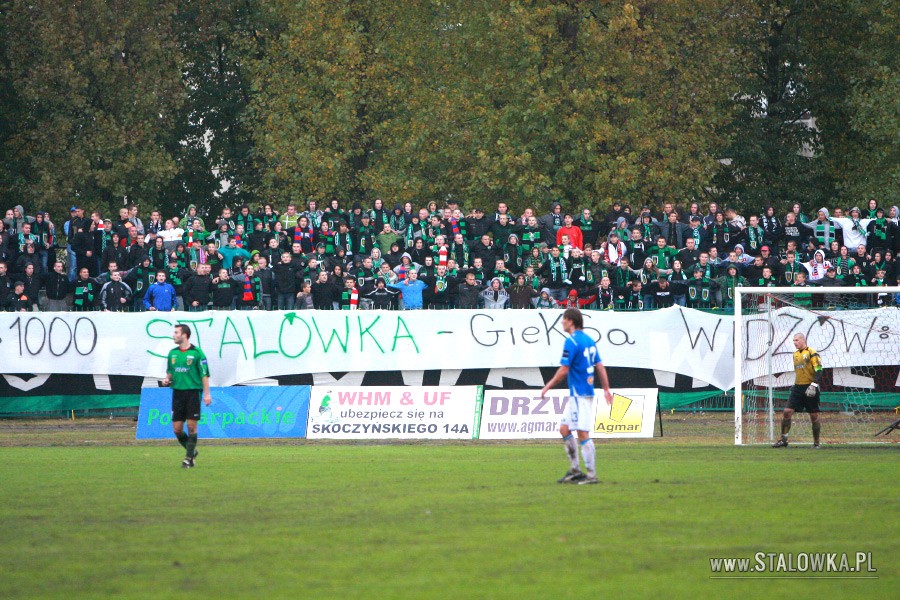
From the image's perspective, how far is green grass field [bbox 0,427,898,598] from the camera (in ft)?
30.3

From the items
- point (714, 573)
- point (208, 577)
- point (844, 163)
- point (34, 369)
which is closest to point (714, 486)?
point (714, 573)

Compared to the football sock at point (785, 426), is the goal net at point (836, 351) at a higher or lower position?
higher

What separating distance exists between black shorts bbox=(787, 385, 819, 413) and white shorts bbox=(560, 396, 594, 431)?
790 cm

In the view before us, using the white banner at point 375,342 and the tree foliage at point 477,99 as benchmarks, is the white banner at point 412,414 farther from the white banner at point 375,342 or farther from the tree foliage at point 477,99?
the tree foliage at point 477,99

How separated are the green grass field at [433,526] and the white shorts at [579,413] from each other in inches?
31.0

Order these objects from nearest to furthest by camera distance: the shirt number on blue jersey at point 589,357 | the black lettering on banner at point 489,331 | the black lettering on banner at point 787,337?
the shirt number on blue jersey at point 589,357
the black lettering on banner at point 787,337
the black lettering on banner at point 489,331

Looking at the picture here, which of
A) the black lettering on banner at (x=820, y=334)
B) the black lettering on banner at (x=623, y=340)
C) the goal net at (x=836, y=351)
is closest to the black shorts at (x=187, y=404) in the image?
the goal net at (x=836, y=351)

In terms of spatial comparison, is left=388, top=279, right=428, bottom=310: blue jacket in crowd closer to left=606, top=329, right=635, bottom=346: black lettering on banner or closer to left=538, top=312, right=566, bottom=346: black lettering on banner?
left=538, top=312, right=566, bottom=346: black lettering on banner

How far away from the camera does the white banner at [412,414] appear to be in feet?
80.8

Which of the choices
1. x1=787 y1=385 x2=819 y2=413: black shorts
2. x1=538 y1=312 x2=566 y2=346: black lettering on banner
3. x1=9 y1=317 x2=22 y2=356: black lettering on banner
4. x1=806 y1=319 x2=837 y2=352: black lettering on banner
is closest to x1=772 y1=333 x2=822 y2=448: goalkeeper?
x1=787 y1=385 x2=819 y2=413: black shorts

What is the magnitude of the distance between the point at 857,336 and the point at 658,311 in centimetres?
453

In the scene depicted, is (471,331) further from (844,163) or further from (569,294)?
(844,163)

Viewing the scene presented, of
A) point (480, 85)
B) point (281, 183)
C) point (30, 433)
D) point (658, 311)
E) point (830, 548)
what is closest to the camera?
point (830, 548)

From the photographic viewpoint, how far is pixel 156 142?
181 feet
